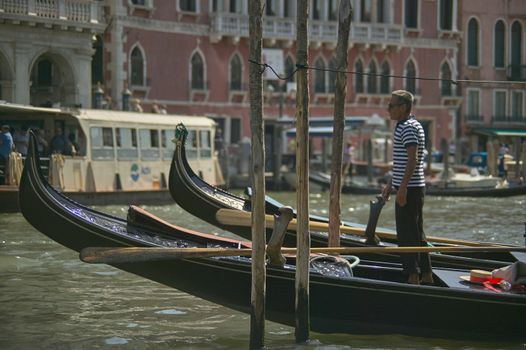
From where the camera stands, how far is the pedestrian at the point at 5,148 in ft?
42.4

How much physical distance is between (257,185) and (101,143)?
385 inches

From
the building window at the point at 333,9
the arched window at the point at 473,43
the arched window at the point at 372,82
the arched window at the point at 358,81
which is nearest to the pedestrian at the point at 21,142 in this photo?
the building window at the point at 333,9

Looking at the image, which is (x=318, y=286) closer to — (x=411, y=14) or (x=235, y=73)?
(x=235, y=73)

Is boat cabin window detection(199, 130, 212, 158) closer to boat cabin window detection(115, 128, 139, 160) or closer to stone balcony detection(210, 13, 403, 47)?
boat cabin window detection(115, 128, 139, 160)

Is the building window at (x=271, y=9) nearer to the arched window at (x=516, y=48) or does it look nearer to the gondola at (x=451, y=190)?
the gondola at (x=451, y=190)

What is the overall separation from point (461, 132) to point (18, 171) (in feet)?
54.2

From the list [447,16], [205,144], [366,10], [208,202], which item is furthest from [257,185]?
[447,16]

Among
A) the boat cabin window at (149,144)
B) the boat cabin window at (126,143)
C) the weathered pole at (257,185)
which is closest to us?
the weathered pole at (257,185)

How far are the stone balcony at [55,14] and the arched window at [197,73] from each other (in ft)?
13.8

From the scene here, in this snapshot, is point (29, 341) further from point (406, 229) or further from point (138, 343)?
point (406, 229)

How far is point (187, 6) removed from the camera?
22578 mm

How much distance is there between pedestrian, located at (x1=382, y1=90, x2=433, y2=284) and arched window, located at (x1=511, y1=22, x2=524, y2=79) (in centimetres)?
2269

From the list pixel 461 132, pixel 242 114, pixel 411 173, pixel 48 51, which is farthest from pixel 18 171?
pixel 461 132

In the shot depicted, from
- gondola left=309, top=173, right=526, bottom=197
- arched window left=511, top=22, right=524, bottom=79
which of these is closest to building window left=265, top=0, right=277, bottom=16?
gondola left=309, top=173, right=526, bottom=197
